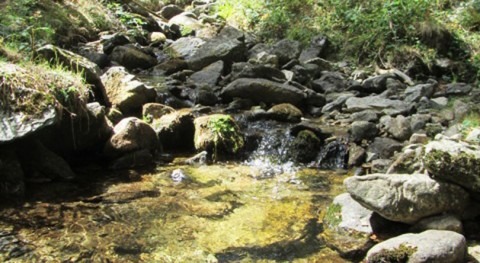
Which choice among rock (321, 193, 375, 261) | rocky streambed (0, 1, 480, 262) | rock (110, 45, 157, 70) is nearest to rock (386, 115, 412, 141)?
rocky streambed (0, 1, 480, 262)

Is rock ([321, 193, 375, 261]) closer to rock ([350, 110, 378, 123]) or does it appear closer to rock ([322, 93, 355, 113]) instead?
rock ([350, 110, 378, 123])

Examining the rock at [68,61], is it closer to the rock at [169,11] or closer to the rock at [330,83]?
the rock at [330,83]

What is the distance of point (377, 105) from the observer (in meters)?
8.15

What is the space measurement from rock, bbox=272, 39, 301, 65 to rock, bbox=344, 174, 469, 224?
276 inches

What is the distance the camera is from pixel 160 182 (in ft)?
18.4

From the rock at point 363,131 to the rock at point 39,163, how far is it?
3993 mm

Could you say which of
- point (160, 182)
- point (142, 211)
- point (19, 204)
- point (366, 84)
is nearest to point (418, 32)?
point (366, 84)

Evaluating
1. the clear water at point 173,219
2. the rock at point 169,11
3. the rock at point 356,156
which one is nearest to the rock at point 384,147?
the rock at point 356,156

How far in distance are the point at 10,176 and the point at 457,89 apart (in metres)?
7.59

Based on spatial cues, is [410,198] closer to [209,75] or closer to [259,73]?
[259,73]

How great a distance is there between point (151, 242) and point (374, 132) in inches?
162

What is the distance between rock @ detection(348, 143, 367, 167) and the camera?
21.3ft

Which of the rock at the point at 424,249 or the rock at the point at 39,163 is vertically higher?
the rock at the point at 39,163

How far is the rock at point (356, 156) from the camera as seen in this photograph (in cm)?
650
